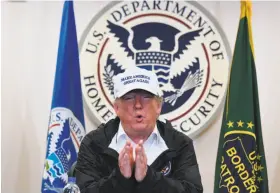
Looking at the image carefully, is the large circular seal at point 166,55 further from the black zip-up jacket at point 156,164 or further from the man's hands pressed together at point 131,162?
the man's hands pressed together at point 131,162

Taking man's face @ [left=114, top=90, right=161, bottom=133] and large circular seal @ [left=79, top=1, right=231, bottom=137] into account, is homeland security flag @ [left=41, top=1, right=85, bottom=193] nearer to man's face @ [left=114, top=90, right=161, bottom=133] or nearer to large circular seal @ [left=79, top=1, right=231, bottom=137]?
large circular seal @ [left=79, top=1, right=231, bottom=137]

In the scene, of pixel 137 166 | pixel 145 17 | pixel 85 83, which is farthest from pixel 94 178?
pixel 145 17

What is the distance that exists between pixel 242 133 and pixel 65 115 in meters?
0.99

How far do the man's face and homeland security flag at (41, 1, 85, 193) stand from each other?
1.00 m

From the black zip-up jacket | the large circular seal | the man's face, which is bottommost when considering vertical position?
the black zip-up jacket

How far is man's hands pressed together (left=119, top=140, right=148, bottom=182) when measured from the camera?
1259mm

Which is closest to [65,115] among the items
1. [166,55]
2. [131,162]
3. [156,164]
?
[166,55]

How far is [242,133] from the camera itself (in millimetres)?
2207

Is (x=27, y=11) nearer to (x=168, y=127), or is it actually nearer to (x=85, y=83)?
(x=85, y=83)

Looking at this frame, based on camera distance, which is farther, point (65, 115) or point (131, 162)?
point (65, 115)

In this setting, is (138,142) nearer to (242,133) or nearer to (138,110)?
(138,110)

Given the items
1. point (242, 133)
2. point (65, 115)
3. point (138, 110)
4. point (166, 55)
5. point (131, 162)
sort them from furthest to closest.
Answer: point (166, 55)
point (65, 115)
point (242, 133)
point (138, 110)
point (131, 162)

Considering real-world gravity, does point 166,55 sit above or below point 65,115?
above

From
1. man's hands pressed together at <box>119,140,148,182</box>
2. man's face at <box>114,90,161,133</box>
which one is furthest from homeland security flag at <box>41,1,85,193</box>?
man's hands pressed together at <box>119,140,148,182</box>
